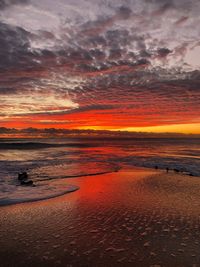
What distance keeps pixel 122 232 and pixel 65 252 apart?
82.8 inches

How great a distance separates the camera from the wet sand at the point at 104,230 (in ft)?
21.2

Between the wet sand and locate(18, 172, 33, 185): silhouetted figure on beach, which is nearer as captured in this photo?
the wet sand

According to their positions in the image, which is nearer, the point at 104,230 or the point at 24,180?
the point at 104,230

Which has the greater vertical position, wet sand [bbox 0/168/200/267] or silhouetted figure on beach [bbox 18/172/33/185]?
silhouetted figure on beach [bbox 18/172/33/185]

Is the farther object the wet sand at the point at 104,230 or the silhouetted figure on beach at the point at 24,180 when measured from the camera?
the silhouetted figure on beach at the point at 24,180

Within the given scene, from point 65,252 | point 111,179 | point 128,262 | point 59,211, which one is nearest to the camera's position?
point 128,262

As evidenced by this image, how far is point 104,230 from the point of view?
823cm

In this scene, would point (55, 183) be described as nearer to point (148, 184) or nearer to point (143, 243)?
point (148, 184)

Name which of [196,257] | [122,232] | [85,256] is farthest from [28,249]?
[196,257]

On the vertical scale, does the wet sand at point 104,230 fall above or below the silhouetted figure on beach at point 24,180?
below

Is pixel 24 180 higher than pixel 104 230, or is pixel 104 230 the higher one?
pixel 24 180

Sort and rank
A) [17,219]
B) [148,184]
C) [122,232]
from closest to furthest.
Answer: [122,232]
[17,219]
[148,184]

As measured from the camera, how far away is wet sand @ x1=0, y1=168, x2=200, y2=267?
6.47 metres

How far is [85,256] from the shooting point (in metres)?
6.55
